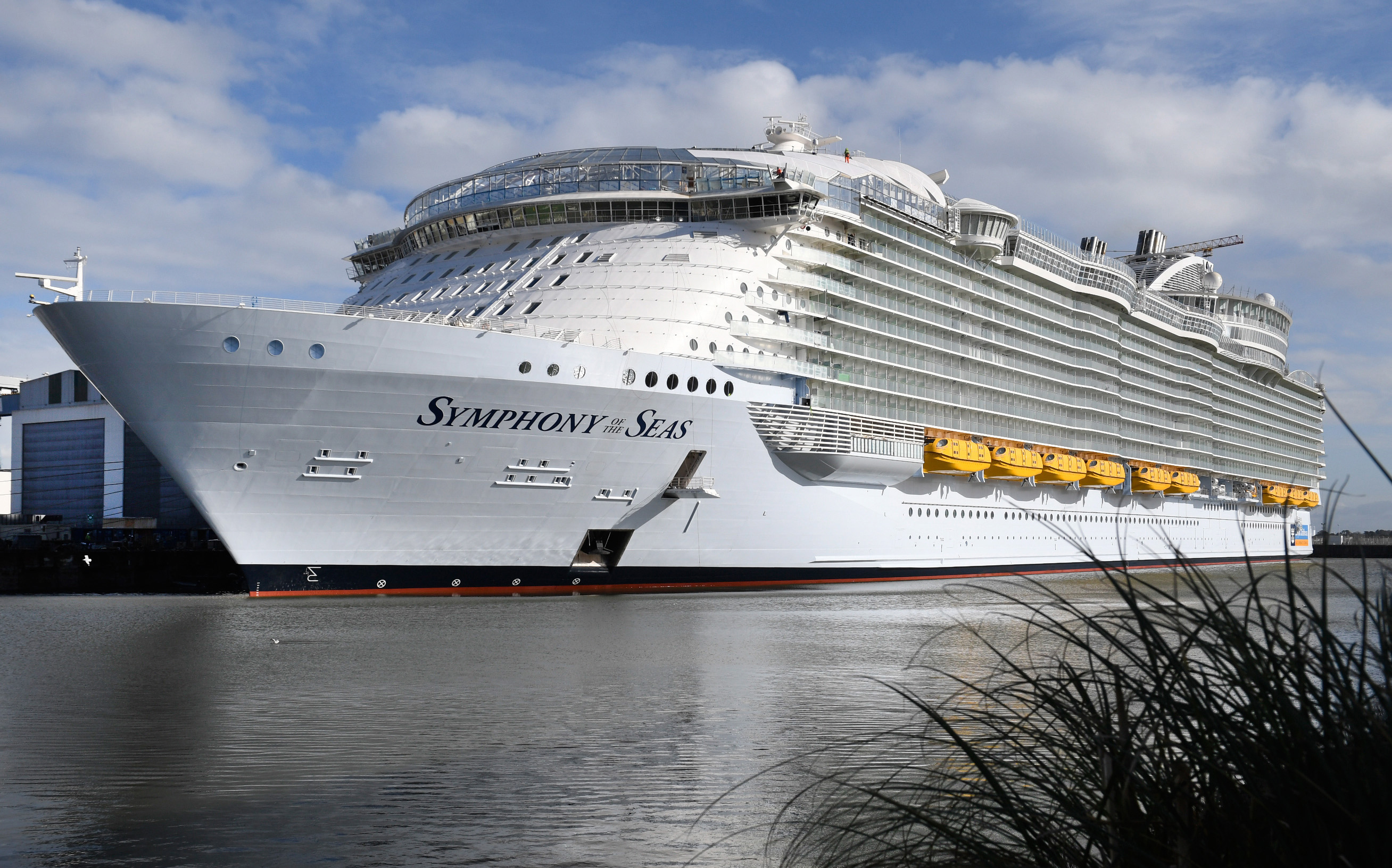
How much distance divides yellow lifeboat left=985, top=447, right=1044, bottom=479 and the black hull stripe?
9043mm

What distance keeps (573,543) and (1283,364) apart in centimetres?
6281

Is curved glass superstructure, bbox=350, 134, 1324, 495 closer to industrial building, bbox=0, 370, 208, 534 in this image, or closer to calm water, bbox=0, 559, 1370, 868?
calm water, bbox=0, 559, 1370, 868

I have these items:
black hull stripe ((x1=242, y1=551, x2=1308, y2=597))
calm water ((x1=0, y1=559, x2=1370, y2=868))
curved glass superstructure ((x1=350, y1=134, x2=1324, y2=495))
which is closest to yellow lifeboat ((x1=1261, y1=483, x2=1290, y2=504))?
curved glass superstructure ((x1=350, y1=134, x2=1324, y2=495))

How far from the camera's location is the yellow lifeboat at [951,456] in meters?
36.7

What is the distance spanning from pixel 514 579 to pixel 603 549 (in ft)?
8.17

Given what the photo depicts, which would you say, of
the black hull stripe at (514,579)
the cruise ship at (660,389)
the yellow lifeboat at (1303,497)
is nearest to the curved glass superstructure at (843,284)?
the cruise ship at (660,389)

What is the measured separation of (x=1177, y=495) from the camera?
2264 inches

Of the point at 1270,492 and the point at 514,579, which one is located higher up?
the point at 1270,492

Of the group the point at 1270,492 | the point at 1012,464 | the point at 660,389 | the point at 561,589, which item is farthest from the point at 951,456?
the point at 1270,492

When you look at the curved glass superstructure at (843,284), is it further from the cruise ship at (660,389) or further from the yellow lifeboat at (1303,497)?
the yellow lifeboat at (1303,497)

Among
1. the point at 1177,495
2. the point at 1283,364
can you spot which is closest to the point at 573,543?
the point at 1177,495

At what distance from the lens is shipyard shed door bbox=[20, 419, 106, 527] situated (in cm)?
6091

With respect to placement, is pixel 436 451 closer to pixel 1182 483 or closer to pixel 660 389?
pixel 660 389

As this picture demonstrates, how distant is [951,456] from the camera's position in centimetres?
3681
